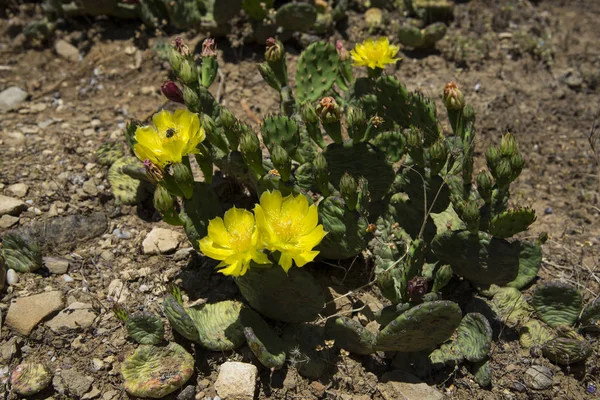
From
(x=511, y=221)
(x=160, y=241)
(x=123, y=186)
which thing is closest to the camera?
(x=511, y=221)

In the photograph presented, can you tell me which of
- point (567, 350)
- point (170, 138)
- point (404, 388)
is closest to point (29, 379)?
point (170, 138)

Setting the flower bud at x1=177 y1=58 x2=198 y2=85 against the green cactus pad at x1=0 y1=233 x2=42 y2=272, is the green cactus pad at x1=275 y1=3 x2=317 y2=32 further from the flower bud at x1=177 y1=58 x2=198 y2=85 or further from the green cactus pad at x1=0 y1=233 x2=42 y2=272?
the green cactus pad at x1=0 y1=233 x2=42 y2=272

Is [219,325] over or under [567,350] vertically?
under

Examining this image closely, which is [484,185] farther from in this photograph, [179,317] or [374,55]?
[179,317]

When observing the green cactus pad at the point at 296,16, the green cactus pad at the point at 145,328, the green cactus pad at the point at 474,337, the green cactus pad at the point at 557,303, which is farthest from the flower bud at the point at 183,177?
the green cactus pad at the point at 296,16

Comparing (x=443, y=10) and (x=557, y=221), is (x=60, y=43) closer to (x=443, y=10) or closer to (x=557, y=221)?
(x=443, y=10)

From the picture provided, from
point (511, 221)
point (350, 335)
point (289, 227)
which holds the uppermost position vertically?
point (511, 221)
